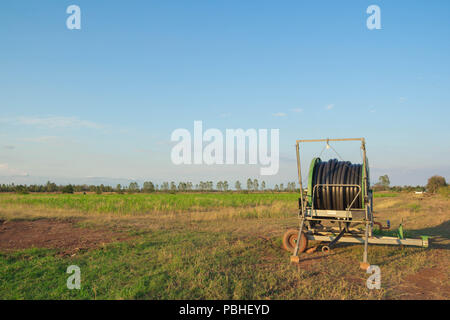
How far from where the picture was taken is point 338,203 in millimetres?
9672

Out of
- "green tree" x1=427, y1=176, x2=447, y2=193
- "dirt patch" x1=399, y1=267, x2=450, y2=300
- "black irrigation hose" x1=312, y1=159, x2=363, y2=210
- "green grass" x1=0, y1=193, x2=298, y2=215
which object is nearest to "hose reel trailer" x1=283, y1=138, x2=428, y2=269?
"black irrigation hose" x1=312, y1=159, x2=363, y2=210

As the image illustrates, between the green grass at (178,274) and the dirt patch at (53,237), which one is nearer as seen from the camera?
the green grass at (178,274)

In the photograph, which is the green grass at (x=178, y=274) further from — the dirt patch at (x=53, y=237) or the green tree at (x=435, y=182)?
the green tree at (x=435, y=182)

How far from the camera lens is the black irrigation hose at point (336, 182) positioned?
31.3 ft

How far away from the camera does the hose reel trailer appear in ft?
30.5

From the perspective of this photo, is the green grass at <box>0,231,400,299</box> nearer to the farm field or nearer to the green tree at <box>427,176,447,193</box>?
the farm field

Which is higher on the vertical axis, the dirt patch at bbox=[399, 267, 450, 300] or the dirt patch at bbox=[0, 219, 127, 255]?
the dirt patch at bbox=[399, 267, 450, 300]

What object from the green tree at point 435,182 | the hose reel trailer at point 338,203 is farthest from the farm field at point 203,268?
the green tree at point 435,182

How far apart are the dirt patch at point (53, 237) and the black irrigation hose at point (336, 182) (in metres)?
7.97

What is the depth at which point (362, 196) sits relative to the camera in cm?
930

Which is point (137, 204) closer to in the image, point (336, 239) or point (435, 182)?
point (336, 239)

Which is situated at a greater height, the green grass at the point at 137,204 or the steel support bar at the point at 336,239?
the steel support bar at the point at 336,239
